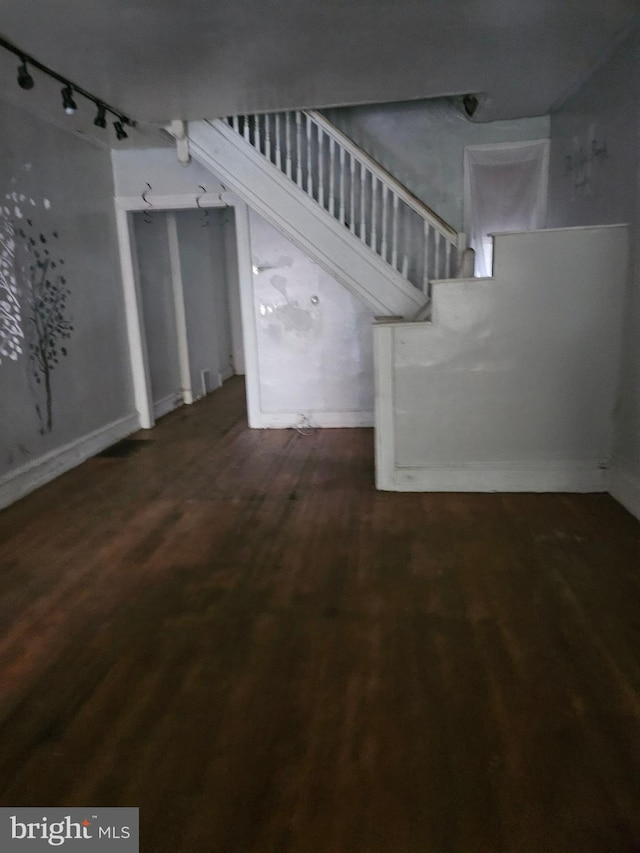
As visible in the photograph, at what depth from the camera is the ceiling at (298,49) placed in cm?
271

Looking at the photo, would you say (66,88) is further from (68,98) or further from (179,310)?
(179,310)

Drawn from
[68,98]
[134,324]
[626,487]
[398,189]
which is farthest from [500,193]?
[134,324]

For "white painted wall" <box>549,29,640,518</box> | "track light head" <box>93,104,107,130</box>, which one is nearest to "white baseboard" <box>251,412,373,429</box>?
"white painted wall" <box>549,29,640,518</box>

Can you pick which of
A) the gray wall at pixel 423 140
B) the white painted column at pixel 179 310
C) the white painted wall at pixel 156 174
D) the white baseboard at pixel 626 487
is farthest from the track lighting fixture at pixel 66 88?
the white baseboard at pixel 626 487

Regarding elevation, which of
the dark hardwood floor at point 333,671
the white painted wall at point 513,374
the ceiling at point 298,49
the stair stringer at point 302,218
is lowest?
the dark hardwood floor at point 333,671

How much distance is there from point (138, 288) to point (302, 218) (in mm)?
2129

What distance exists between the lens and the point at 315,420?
219 inches

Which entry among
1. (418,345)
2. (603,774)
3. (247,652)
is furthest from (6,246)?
(603,774)

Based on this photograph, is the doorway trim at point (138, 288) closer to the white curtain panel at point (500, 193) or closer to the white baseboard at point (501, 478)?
the white curtain panel at point (500, 193)

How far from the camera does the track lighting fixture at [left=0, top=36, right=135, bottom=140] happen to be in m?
3.08

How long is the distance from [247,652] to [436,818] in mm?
913

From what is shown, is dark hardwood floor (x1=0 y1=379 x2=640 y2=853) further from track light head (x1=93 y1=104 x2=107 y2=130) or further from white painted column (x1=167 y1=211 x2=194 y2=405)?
white painted column (x1=167 y1=211 x2=194 y2=405)

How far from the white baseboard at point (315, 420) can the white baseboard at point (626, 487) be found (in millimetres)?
2406

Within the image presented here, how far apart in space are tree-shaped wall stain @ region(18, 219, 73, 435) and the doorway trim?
1.06m
